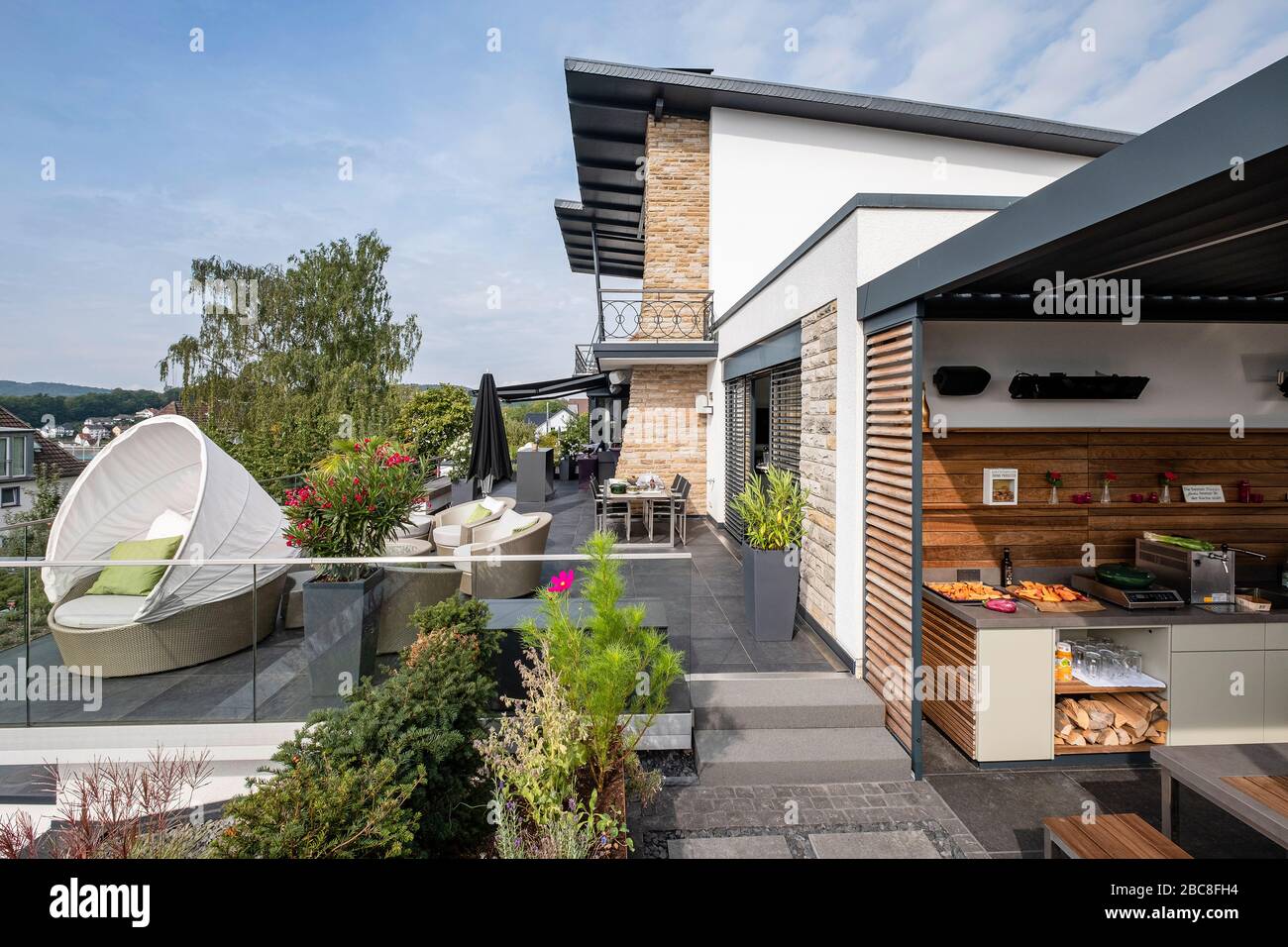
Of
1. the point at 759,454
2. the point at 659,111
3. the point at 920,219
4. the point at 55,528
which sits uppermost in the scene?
the point at 659,111

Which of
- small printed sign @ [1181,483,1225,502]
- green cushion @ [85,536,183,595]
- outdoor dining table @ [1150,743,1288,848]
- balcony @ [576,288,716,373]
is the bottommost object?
outdoor dining table @ [1150,743,1288,848]

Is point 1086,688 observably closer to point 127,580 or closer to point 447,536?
point 447,536

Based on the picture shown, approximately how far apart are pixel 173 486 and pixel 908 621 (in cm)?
787

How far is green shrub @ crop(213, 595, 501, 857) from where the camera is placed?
6.36ft

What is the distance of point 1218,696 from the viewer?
12.8 ft

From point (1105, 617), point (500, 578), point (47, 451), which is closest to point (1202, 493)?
point (1105, 617)

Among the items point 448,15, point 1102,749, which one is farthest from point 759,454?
point 448,15

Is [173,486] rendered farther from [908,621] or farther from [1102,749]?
[1102,749]

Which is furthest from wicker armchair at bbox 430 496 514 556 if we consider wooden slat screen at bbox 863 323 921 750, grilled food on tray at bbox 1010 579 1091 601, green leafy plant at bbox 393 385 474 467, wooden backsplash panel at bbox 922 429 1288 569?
green leafy plant at bbox 393 385 474 467

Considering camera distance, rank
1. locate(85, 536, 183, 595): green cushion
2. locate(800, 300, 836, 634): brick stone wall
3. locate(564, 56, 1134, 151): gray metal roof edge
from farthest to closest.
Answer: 1. locate(564, 56, 1134, 151): gray metal roof edge
2. locate(800, 300, 836, 634): brick stone wall
3. locate(85, 536, 183, 595): green cushion

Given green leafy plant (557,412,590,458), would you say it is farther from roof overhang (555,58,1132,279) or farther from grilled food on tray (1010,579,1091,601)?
grilled food on tray (1010,579,1091,601)

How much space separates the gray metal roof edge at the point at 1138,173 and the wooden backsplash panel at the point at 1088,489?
6.34ft

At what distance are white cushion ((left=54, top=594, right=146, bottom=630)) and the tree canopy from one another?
21.8 m
